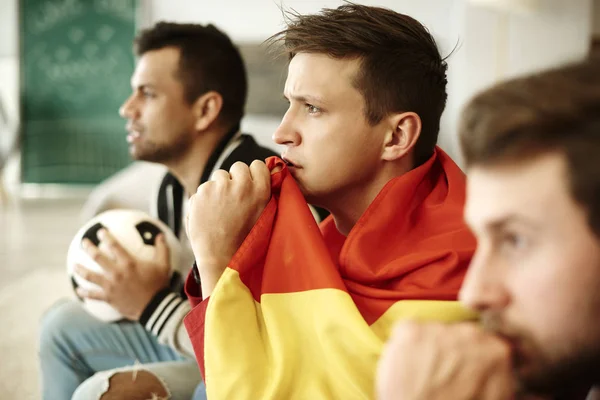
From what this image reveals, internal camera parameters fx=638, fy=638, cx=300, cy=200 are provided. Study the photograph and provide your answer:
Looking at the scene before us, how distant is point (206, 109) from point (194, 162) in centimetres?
17

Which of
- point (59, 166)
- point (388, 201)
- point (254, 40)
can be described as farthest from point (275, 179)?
point (59, 166)

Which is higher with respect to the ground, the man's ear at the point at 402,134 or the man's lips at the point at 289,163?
the man's ear at the point at 402,134

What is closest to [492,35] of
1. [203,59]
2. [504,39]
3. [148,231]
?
[504,39]

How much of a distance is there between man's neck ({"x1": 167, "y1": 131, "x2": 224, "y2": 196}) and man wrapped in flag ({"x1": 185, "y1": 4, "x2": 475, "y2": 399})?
2.23 ft

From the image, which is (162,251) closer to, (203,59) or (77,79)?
(203,59)

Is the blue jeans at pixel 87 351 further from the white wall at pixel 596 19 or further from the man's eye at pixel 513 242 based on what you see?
A: the white wall at pixel 596 19

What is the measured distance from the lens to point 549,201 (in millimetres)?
495

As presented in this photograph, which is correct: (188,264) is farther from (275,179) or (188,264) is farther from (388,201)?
(388,201)

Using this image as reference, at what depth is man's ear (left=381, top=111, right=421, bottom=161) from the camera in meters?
1.04

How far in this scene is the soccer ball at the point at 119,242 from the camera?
1402 mm

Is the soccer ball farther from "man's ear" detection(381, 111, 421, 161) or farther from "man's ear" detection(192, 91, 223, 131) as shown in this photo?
"man's ear" detection(381, 111, 421, 161)

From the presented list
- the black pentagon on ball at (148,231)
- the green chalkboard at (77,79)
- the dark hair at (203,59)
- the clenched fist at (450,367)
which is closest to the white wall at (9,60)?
the green chalkboard at (77,79)

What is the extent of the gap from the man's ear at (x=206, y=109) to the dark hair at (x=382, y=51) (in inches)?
29.3

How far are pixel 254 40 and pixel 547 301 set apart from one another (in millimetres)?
4649
